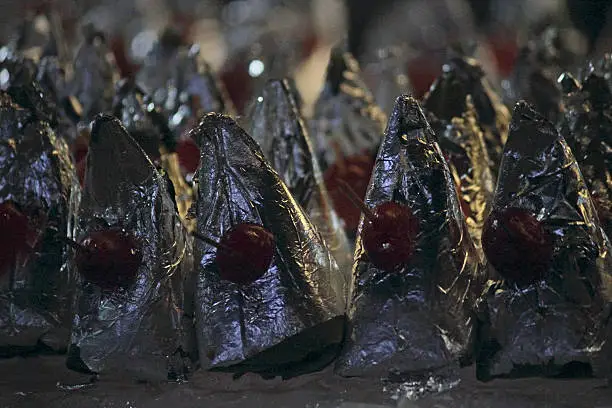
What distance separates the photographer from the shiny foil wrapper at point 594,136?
1046 millimetres

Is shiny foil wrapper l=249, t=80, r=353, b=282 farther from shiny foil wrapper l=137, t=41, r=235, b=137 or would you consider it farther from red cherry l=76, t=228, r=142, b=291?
shiny foil wrapper l=137, t=41, r=235, b=137

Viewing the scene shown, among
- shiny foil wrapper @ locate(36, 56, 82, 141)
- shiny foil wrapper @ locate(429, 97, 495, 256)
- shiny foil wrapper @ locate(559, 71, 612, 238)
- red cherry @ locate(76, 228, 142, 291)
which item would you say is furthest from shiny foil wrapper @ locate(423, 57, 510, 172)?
shiny foil wrapper @ locate(36, 56, 82, 141)

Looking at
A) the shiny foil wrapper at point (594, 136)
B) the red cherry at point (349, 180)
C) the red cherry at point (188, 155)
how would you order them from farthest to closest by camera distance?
1. the red cherry at point (188, 155)
2. the red cherry at point (349, 180)
3. the shiny foil wrapper at point (594, 136)

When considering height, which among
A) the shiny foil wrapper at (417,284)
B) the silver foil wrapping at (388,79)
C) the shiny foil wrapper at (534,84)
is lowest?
the shiny foil wrapper at (417,284)

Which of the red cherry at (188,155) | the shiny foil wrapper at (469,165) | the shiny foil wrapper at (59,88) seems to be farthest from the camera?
the shiny foil wrapper at (59,88)

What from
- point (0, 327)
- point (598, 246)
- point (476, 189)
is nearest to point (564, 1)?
point (476, 189)

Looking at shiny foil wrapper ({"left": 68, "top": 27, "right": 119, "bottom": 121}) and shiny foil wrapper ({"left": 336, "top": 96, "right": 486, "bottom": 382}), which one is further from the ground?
shiny foil wrapper ({"left": 68, "top": 27, "right": 119, "bottom": 121})

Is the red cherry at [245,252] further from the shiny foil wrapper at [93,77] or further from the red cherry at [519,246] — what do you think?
the shiny foil wrapper at [93,77]

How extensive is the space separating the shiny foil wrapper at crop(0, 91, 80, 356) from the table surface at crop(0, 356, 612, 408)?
0.20 feet

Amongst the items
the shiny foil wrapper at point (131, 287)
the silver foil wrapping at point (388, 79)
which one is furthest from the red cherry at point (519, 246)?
the silver foil wrapping at point (388, 79)

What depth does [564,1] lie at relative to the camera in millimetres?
2803

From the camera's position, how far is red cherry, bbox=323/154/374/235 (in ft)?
4.50

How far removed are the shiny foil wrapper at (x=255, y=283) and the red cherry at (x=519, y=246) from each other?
0.20 m

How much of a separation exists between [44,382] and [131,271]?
0.20m
